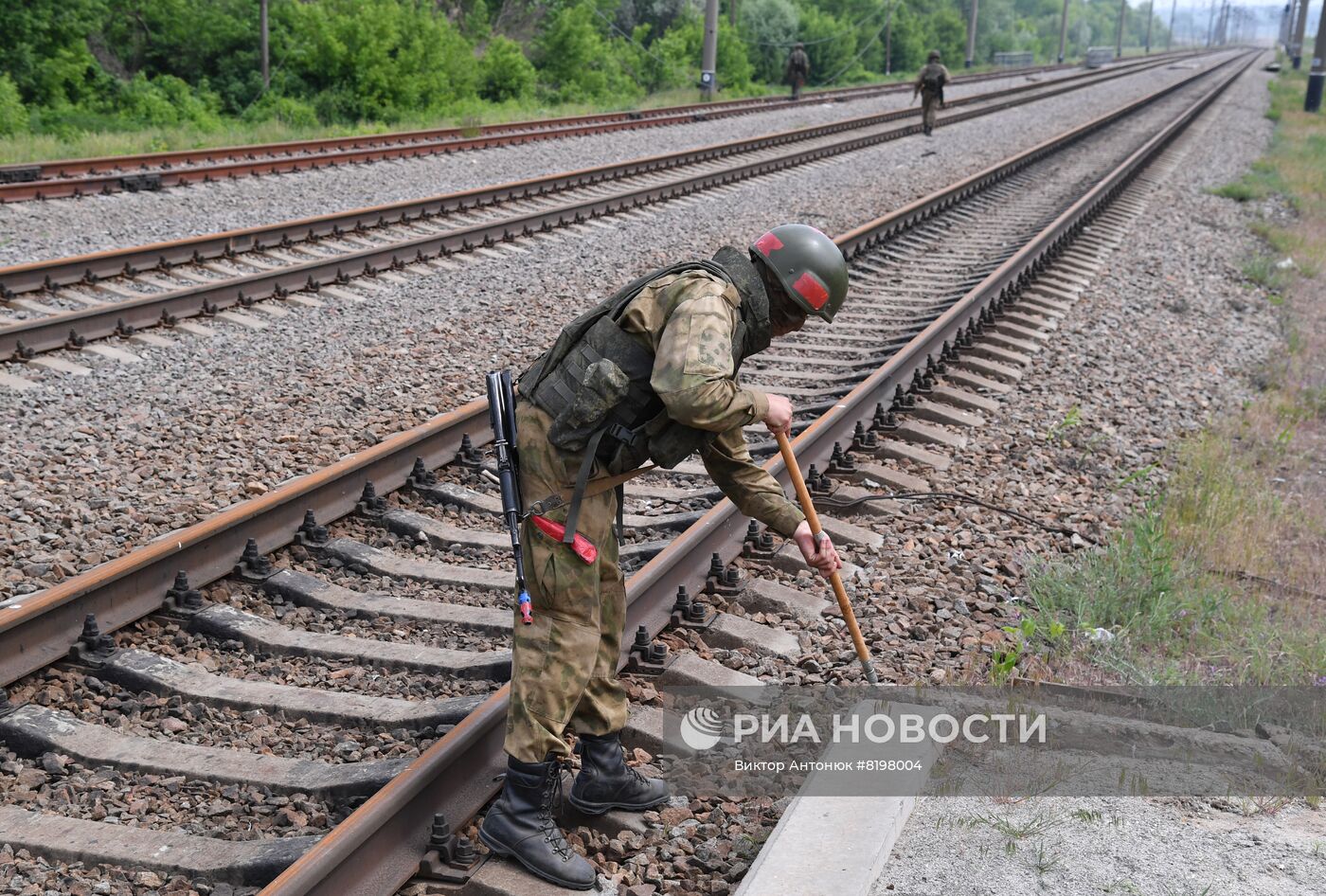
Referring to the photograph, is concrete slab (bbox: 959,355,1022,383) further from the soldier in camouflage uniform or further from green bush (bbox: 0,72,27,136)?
green bush (bbox: 0,72,27,136)

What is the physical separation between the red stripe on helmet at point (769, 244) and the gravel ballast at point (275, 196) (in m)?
8.52

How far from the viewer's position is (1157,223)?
15.2 metres

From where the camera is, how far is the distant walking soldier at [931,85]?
2273cm

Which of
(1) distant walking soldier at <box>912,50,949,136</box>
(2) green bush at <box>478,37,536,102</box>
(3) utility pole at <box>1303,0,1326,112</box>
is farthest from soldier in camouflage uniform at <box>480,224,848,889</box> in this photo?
(3) utility pole at <box>1303,0,1326,112</box>

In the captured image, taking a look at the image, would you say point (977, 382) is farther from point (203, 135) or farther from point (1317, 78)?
point (1317, 78)

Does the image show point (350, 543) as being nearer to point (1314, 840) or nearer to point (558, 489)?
point (558, 489)

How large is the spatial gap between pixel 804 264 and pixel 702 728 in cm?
169

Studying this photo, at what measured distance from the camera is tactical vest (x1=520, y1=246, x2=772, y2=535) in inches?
136

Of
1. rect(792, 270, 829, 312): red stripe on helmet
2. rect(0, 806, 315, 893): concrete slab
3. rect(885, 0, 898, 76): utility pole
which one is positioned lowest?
rect(0, 806, 315, 893): concrete slab

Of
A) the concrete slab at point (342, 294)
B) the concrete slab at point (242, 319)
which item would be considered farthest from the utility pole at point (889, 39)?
the concrete slab at point (242, 319)

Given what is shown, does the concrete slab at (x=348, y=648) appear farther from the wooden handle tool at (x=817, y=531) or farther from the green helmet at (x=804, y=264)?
the green helmet at (x=804, y=264)

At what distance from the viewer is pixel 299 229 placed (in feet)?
37.0

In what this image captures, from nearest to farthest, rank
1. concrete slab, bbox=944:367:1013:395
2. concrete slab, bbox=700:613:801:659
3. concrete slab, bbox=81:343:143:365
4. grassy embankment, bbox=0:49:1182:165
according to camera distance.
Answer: concrete slab, bbox=700:613:801:659, concrete slab, bbox=81:343:143:365, concrete slab, bbox=944:367:1013:395, grassy embankment, bbox=0:49:1182:165

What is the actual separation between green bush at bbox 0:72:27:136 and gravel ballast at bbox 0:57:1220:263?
6.28m
